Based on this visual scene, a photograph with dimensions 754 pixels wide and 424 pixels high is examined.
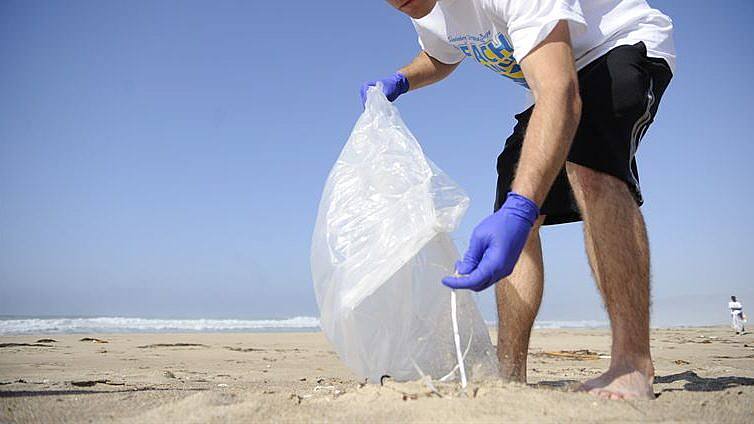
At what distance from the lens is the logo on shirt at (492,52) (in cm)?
171

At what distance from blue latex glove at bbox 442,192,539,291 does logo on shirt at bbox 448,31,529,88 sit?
0.64 m

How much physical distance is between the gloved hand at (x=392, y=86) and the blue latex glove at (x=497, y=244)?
3.41ft

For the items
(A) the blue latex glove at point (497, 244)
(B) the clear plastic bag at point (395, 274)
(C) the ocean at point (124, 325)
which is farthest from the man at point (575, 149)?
(C) the ocean at point (124, 325)

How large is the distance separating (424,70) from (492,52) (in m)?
0.54

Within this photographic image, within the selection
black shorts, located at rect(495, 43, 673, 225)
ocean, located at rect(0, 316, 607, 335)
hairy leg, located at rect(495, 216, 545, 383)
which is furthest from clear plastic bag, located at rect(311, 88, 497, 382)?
ocean, located at rect(0, 316, 607, 335)

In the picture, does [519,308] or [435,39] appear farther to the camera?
[435,39]

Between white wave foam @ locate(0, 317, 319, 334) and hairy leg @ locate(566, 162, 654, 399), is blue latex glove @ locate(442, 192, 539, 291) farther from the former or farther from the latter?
white wave foam @ locate(0, 317, 319, 334)

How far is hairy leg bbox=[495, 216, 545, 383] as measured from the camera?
175cm

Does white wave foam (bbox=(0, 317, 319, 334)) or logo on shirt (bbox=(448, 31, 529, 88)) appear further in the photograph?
white wave foam (bbox=(0, 317, 319, 334))

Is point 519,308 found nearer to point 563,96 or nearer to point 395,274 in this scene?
point 395,274

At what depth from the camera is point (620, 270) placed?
4.86ft

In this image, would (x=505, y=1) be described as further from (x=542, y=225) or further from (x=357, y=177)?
(x=542, y=225)

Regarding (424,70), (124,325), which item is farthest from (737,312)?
(124,325)

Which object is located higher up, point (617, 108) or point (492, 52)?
point (492, 52)
